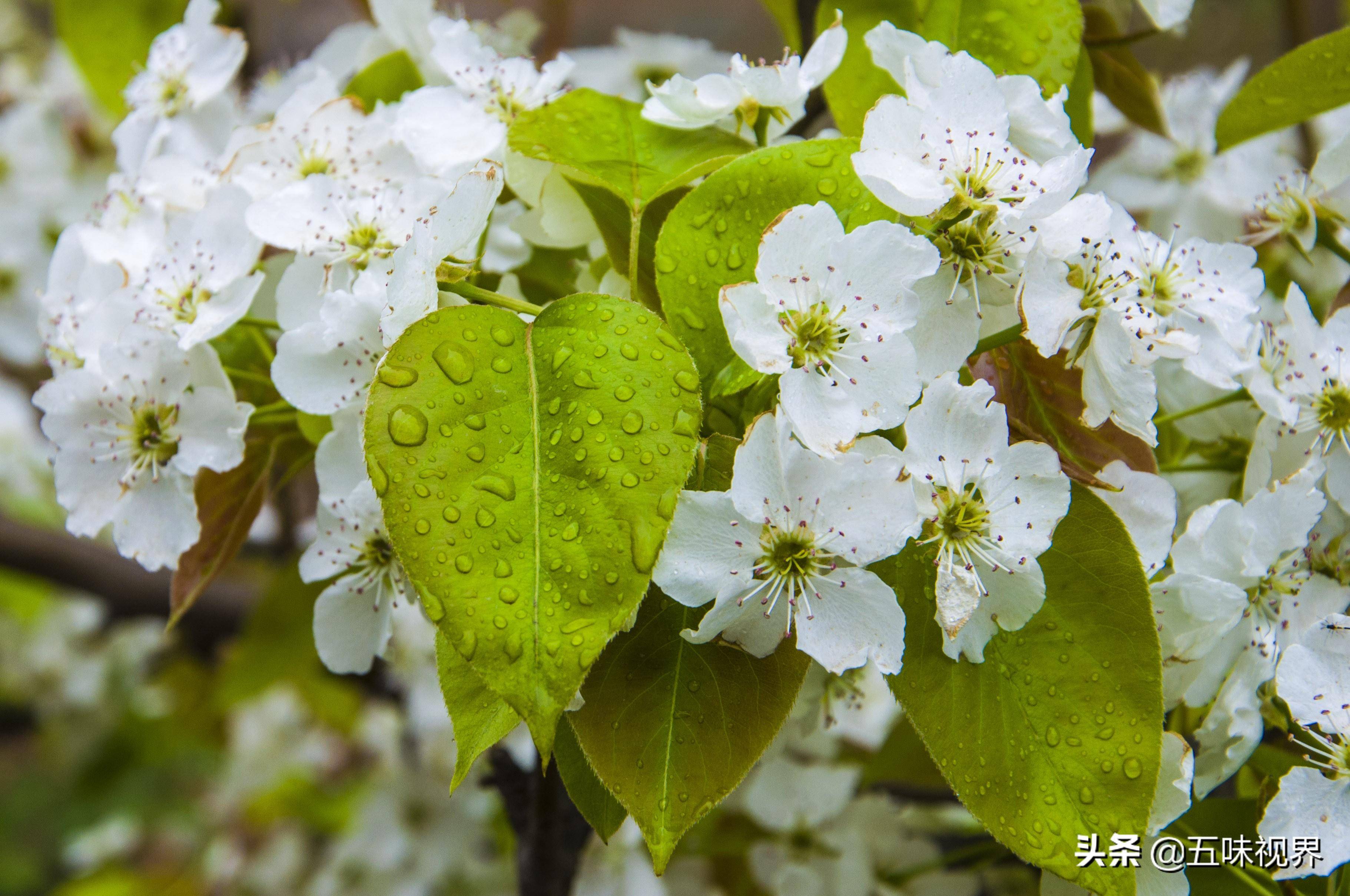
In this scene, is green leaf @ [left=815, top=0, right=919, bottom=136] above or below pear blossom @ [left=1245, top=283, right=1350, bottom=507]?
above

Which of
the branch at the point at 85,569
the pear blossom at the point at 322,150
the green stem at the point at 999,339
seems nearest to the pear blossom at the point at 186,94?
the pear blossom at the point at 322,150

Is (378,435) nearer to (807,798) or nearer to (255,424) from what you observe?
(255,424)

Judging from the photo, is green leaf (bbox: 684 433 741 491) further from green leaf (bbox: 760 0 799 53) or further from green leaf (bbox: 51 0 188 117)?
green leaf (bbox: 51 0 188 117)

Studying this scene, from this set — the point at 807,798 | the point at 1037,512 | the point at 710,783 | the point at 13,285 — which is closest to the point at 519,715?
the point at 710,783


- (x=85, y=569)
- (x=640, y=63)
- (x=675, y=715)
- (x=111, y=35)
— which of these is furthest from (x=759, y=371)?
(x=85, y=569)

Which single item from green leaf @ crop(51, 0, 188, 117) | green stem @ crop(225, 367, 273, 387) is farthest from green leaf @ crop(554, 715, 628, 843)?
green leaf @ crop(51, 0, 188, 117)
